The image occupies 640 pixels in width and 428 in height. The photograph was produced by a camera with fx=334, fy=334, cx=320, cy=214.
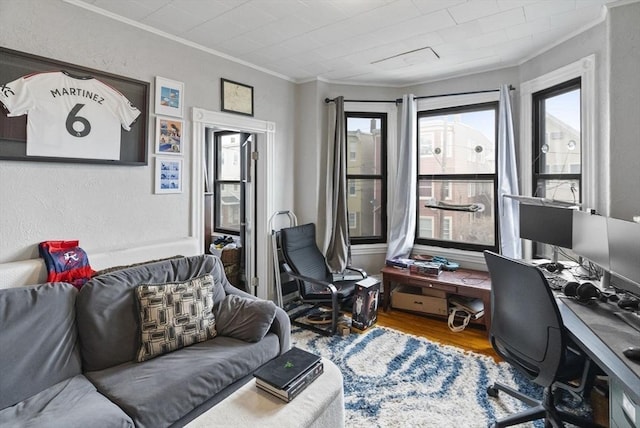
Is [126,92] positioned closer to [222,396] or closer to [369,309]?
[222,396]

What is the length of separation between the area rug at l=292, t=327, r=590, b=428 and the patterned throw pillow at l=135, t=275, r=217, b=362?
104 cm

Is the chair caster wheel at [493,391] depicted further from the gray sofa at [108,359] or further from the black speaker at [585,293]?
the gray sofa at [108,359]

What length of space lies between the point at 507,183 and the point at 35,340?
372 centimetres

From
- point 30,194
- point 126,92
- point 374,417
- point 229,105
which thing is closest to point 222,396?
point 374,417

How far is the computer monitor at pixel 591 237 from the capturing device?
2.07 meters

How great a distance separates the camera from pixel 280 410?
1.41 metres

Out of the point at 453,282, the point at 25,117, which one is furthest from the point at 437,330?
the point at 25,117

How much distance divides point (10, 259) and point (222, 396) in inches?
58.7

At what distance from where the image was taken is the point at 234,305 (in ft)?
7.28

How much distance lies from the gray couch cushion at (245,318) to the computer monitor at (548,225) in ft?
7.22

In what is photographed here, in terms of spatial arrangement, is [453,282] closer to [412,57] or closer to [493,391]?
[493,391]

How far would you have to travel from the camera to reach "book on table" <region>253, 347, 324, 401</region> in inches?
58.3

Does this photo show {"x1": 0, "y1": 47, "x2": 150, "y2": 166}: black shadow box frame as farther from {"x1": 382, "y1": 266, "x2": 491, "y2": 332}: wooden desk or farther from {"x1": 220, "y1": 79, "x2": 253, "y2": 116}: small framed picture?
{"x1": 382, "y1": 266, "x2": 491, "y2": 332}: wooden desk

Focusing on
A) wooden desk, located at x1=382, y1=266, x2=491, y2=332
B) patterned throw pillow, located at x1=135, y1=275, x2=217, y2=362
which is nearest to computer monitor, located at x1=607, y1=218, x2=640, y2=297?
wooden desk, located at x1=382, y1=266, x2=491, y2=332
